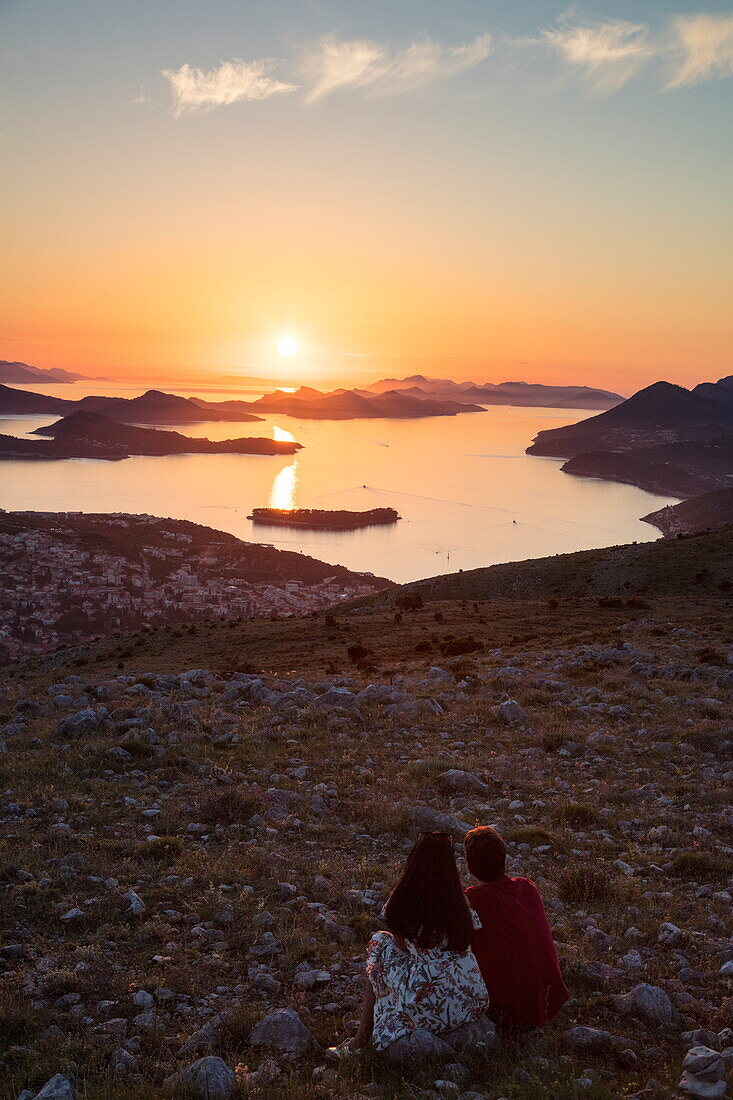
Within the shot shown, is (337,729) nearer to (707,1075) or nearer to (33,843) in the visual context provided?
(33,843)

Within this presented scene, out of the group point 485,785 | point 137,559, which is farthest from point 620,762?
point 137,559

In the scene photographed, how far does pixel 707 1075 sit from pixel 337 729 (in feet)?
35.9

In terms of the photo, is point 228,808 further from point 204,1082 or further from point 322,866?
point 204,1082

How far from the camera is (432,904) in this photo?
18.5 ft

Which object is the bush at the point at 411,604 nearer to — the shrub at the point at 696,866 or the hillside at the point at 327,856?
the hillside at the point at 327,856

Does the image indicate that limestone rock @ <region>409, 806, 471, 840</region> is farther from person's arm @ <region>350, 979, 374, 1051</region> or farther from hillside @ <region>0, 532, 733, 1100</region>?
person's arm @ <region>350, 979, 374, 1051</region>

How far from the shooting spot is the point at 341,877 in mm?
9031

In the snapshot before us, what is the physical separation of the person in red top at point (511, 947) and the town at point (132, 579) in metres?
89.0

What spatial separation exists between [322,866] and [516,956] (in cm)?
387

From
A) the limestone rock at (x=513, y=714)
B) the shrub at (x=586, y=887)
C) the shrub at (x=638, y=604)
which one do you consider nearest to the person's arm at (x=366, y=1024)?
the shrub at (x=586, y=887)

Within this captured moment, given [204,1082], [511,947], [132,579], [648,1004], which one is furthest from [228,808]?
[132,579]

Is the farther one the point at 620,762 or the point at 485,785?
the point at 620,762

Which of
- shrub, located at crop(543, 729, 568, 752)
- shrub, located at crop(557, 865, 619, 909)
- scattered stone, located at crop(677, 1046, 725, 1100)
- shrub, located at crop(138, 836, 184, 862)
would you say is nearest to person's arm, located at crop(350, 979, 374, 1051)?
scattered stone, located at crop(677, 1046, 725, 1100)

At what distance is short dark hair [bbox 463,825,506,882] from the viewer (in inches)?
244
